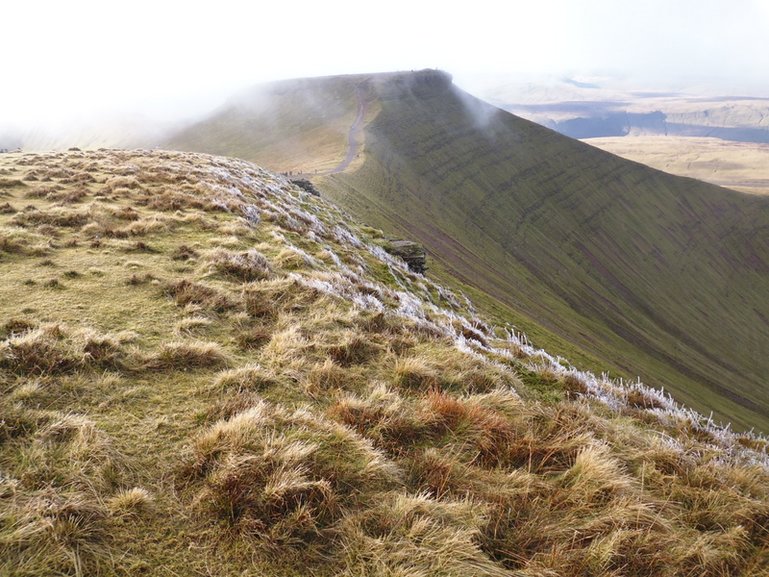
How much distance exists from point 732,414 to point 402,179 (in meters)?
84.2

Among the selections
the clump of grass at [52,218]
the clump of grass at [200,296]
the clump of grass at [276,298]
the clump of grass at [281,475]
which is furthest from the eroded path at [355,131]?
the clump of grass at [281,475]

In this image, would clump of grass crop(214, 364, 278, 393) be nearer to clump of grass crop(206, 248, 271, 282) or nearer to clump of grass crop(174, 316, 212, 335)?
clump of grass crop(174, 316, 212, 335)

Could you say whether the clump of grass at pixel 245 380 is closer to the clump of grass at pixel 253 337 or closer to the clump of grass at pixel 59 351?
the clump of grass at pixel 253 337

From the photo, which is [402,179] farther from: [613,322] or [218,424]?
[218,424]

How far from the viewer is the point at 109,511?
413cm

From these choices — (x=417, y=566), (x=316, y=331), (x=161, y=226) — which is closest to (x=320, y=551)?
(x=417, y=566)

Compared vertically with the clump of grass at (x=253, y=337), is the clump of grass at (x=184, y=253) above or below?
above

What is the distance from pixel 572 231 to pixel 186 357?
5761 inches

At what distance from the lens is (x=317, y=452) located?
16.4ft

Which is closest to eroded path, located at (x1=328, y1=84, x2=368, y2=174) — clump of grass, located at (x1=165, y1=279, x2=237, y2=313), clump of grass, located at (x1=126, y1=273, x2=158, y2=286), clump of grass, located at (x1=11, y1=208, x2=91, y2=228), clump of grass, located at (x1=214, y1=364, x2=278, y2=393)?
clump of grass, located at (x1=11, y1=208, x2=91, y2=228)

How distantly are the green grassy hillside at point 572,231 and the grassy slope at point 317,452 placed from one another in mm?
42687

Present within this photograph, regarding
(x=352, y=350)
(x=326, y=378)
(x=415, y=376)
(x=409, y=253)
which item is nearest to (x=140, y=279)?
(x=352, y=350)

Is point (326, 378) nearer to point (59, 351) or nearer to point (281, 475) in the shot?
point (281, 475)

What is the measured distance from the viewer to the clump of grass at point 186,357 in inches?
275
